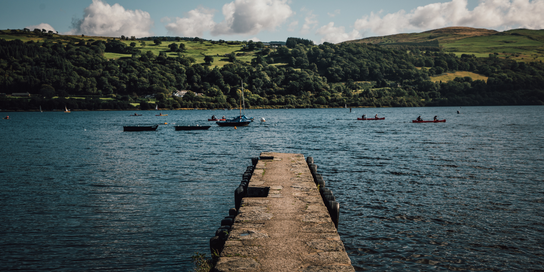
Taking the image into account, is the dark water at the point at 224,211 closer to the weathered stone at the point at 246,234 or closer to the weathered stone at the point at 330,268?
the weathered stone at the point at 246,234

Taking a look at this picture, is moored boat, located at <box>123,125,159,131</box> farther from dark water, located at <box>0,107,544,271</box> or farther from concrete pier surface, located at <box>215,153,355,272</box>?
concrete pier surface, located at <box>215,153,355,272</box>

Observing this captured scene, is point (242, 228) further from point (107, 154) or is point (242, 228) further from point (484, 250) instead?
point (107, 154)

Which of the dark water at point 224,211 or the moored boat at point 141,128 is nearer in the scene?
the dark water at point 224,211

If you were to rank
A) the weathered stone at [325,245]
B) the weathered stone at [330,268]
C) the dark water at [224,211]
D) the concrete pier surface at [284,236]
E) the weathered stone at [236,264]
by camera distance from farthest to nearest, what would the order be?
the dark water at [224,211] < the weathered stone at [325,245] < the concrete pier surface at [284,236] < the weathered stone at [236,264] < the weathered stone at [330,268]

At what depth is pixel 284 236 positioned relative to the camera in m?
10.3

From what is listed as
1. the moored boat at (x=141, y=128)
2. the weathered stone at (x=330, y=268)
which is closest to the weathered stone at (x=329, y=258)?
the weathered stone at (x=330, y=268)

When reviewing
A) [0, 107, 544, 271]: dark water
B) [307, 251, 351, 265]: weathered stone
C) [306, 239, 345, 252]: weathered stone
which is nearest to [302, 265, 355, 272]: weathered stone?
[307, 251, 351, 265]: weathered stone

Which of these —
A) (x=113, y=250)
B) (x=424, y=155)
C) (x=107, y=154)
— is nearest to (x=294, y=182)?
(x=113, y=250)

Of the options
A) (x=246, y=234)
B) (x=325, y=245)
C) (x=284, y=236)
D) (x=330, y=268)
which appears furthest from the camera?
(x=246, y=234)

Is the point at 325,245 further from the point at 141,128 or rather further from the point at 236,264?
the point at 141,128

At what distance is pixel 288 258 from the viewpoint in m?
8.83

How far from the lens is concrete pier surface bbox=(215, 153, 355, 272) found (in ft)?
28.0

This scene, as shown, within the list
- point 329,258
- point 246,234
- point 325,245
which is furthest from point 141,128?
point 329,258

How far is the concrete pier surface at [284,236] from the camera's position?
8.54 meters
